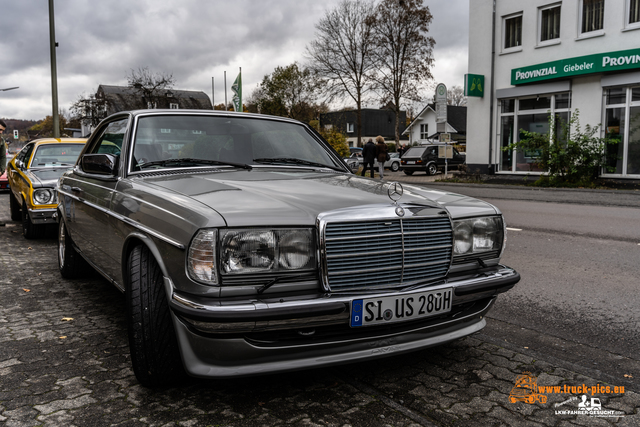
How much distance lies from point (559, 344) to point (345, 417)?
1824 mm

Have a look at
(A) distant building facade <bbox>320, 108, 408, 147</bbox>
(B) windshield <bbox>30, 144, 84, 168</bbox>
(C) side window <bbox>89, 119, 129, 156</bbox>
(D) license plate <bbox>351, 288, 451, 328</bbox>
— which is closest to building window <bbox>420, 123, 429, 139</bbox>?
(A) distant building facade <bbox>320, 108, 408, 147</bbox>

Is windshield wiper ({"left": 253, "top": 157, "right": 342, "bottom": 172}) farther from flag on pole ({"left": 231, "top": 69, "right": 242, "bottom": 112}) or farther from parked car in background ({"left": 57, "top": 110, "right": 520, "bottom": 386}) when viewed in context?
flag on pole ({"left": 231, "top": 69, "right": 242, "bottom": 112})

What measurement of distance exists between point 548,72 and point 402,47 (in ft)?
73.9

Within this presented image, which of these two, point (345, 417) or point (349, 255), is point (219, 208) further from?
point (345, 417)

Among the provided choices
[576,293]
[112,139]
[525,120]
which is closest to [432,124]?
[525,120]

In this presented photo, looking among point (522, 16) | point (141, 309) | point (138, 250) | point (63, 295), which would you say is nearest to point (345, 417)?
point (141, 309)

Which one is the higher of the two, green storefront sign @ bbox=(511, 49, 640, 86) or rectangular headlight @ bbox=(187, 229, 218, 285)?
green storefront sign @ bbox=(511, 49, 640, 86)

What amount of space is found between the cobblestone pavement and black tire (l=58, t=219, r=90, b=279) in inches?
59.0

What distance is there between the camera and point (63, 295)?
4.88 m

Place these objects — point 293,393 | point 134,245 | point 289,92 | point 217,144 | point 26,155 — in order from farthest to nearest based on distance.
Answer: point 289,92
point 26,155
point 217,144
point 134,245
point 293,393

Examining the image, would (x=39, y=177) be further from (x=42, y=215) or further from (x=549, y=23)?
(x=549, y=23)

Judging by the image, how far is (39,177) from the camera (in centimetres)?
805

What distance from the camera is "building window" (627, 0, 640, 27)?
18.5m

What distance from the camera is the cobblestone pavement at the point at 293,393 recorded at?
102 inches
